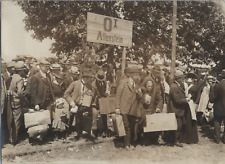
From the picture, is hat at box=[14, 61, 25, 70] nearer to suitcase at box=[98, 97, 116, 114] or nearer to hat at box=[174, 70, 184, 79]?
suitcase at box=[98, 97, 116, 114]

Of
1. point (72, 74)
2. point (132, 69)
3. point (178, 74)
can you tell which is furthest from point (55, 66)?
point (178, 74)

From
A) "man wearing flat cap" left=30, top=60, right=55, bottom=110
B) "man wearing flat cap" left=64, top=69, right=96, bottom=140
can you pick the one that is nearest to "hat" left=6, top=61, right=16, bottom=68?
"man wearing flat cap" left=30, top=60, right=55, bottom=110

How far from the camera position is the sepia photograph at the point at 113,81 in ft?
18.6

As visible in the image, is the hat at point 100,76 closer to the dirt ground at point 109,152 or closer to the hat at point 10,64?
the dirt ground at point 109,152

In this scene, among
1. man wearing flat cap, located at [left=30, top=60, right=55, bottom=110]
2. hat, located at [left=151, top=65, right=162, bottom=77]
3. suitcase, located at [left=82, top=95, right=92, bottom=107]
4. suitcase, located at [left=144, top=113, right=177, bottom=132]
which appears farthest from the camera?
hat, located at [left=151, top=65, right=162, bottom=77]

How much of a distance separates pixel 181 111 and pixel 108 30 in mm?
2274

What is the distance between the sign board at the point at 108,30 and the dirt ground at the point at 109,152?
196 cm

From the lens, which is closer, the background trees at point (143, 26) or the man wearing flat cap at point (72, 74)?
the background trees at point (143, 26)

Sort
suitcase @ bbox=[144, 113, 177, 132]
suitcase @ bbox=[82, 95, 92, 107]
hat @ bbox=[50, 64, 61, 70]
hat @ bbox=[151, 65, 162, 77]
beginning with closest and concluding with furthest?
hat @ bbox=[50, 64, 61, 70] < suitcase @ bbox=[82, 95, 92, 107] < suitcase @ bbox=[144, 113, 177, 132] < hat @ bbox=[151, 65, 162, 77]

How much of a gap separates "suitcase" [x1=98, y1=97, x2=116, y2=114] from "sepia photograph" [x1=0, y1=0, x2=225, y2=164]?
20 millimetres

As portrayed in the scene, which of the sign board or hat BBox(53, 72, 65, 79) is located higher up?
the sign board

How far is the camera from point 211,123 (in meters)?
6.62

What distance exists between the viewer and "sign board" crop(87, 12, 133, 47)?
5883mm

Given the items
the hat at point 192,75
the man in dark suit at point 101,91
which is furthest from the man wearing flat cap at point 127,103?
the hat at point 192,75
